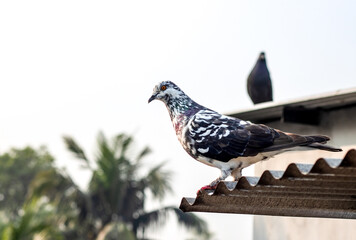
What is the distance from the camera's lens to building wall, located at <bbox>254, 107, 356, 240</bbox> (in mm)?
9127

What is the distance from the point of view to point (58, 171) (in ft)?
112

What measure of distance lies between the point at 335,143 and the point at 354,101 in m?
0.61

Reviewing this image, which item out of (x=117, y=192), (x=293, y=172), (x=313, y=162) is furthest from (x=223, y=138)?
(x=117, y=192)

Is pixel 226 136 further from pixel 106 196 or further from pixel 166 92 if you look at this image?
pixel 106 196

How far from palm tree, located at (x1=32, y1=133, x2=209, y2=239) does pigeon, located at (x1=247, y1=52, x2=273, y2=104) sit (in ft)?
73.3

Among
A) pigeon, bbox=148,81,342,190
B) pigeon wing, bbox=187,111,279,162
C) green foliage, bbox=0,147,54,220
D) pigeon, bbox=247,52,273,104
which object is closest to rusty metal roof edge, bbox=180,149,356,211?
pigeon, bbox=148,81,342,190

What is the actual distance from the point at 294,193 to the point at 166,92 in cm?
195

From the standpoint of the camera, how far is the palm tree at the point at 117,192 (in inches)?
1321

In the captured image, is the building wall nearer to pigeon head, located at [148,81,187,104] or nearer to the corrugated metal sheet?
pigeon head, located at [148,81,187,104]

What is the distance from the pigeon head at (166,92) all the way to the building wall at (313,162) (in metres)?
3.25

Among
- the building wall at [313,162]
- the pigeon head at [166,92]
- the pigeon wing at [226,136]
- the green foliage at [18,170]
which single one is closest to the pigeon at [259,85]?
the building wall at [313,162]

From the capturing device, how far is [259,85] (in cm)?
1065

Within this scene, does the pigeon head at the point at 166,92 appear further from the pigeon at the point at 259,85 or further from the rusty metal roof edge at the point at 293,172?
the pigeon at the point at 259,85

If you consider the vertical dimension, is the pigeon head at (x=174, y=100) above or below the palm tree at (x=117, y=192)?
above
